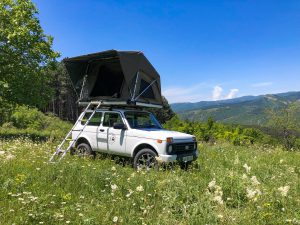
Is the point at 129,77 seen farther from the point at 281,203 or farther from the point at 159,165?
the point at 281,203

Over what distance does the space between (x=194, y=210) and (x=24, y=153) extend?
7807mm

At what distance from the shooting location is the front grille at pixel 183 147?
33.9 feet

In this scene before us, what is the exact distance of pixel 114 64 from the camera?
45.3 ft

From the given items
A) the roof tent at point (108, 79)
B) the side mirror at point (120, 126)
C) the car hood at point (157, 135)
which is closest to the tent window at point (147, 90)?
the roof tent at point (108, 79)

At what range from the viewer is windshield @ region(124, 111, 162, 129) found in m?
11.6

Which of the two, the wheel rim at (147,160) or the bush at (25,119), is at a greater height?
the bush at (25,119)

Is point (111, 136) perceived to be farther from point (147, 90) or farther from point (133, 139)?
point (147, 90)

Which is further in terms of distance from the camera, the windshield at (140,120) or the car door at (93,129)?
the car door at (93,129)

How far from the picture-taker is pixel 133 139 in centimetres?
1081

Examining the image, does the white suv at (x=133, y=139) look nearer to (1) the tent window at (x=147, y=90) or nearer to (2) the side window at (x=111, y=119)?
(2) the side window at (x=111, y=119)

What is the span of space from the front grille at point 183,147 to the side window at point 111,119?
96.7 inches

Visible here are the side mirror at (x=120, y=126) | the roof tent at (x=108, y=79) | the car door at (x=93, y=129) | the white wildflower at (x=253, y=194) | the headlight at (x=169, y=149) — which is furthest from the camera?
the roof tent at (x=108, y=79)

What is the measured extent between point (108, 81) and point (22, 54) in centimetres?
1117

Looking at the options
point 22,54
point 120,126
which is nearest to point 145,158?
point 120,126
